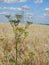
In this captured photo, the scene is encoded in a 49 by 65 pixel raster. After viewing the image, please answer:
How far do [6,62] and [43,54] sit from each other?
0.99 metres

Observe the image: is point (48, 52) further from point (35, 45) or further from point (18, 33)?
point (18, 33)

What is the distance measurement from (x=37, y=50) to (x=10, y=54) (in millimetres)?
654

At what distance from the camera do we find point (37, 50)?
17.9 feet

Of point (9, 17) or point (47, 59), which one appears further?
point (47, 59)

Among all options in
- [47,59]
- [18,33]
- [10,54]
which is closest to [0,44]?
[10,54]

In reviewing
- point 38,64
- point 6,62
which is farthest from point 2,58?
point 38,64

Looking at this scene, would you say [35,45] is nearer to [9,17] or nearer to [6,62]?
[6,62]

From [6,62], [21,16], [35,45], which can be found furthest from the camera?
[35,45]

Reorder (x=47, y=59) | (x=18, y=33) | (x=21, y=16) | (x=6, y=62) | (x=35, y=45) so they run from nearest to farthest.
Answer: (x=21, y=16)
(x=18, y=33)
(x=6, y=62)
(x=47, y=59)
(x=35, y=45)

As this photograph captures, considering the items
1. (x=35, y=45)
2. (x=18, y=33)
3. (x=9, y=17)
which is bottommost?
(x=35, y=45)

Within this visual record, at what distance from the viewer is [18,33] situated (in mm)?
A: 4105

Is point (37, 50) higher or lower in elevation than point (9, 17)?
lower

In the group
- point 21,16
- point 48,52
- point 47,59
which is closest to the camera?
point 21,16

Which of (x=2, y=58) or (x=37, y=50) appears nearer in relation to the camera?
(x=2, y=58)
